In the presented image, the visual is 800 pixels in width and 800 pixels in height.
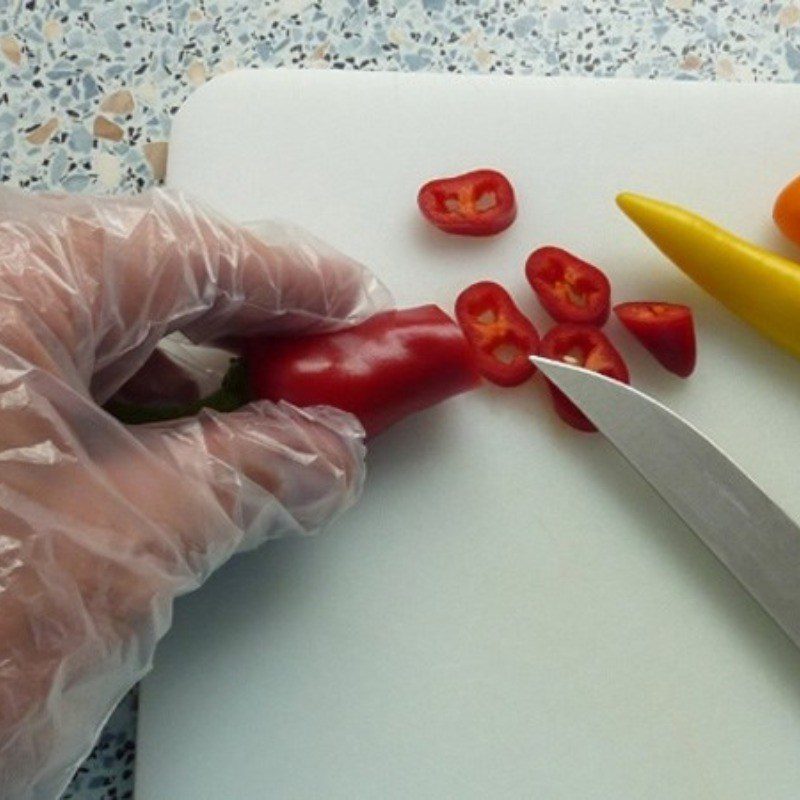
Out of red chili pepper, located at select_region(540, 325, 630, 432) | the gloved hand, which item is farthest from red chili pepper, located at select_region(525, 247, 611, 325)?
the gloved hand

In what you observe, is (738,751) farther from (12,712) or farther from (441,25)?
(441,25)

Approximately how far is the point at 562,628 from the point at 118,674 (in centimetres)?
35

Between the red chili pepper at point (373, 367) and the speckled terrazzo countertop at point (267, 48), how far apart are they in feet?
0.87

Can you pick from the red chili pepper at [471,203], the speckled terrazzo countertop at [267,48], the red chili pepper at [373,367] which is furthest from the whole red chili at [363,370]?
the speckled terrazzo countertop at [267,48]

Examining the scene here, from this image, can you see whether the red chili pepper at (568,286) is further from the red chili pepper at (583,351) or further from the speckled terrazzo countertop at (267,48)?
the speckled terrazzo countertop at (267,48)

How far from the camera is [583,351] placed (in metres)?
1.00

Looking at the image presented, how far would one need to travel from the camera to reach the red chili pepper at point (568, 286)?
3.27ft

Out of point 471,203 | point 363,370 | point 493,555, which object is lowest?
point 493,555

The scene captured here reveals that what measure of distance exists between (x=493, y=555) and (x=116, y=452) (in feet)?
1.09

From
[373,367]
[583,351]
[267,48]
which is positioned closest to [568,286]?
[583,351]

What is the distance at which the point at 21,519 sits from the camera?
2.28ft

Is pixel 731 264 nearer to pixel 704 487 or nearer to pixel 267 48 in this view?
pixel 704 487

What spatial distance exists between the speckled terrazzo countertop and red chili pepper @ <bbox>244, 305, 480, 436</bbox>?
265mm

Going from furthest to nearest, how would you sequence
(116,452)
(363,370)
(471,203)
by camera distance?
(471,203)
(363,370)
(116,452)
